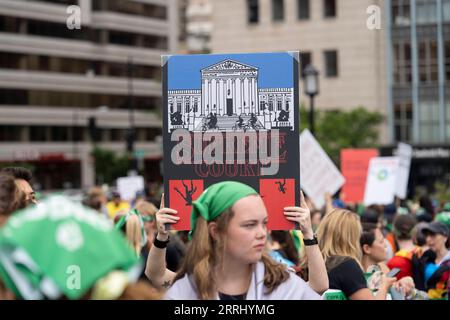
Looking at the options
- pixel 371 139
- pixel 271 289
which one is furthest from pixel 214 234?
pixel 371 139

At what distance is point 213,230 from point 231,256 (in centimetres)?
12

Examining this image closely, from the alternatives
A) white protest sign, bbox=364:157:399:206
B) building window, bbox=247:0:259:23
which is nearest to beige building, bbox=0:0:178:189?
building window, bbox=247:0:259:23

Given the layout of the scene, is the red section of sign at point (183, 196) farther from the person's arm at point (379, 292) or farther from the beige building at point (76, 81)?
the beige building at point (76, 81)

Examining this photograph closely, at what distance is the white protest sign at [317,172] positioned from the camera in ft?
41.8

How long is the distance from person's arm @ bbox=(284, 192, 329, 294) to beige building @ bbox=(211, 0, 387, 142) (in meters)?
47.1

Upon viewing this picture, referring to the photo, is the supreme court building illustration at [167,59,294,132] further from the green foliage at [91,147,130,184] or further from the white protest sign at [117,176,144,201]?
the green foliage at [91,147,130,184]

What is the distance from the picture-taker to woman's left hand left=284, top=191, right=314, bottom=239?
4383 mm

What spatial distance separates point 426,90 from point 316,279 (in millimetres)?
46233

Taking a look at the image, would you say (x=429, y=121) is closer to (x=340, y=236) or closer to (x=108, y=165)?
(x=108, y=165)

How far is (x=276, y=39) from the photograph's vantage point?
176 ft

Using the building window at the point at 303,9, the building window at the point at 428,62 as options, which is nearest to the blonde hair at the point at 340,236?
the building window at the point at 428,62

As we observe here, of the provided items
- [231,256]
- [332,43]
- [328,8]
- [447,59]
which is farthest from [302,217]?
[328,8]

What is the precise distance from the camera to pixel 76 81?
72812mm
